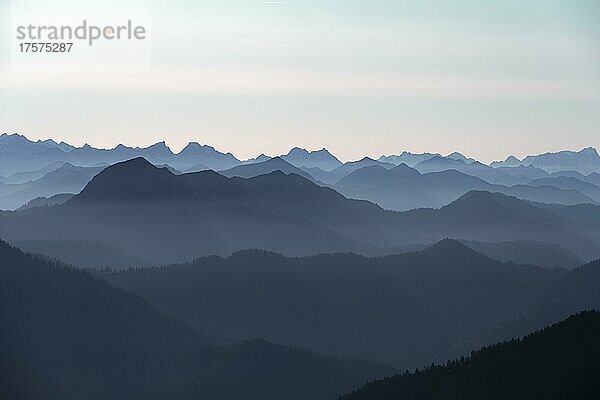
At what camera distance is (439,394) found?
6014 inches

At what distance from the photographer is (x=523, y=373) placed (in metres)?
146

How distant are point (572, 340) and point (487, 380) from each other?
15590mm

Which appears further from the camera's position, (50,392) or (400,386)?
(50,392)

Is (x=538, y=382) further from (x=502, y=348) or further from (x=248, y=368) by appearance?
(x=248, y=368)

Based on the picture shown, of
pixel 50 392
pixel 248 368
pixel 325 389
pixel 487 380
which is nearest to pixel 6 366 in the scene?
pixel 50 392

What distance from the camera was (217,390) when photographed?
191 m

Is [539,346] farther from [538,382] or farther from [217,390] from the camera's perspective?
[217,390]

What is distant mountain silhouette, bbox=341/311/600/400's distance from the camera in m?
137

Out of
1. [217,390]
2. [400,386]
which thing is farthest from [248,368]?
[400,386]

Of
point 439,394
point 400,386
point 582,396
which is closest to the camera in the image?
point 582,396

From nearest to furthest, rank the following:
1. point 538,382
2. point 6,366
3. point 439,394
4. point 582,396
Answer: point 582,396, point 538,382, point 439,394, point 6,366

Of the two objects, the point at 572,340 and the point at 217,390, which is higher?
the point at 572,340

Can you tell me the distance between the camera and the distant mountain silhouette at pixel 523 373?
13653 cm

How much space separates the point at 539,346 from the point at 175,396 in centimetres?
8124
